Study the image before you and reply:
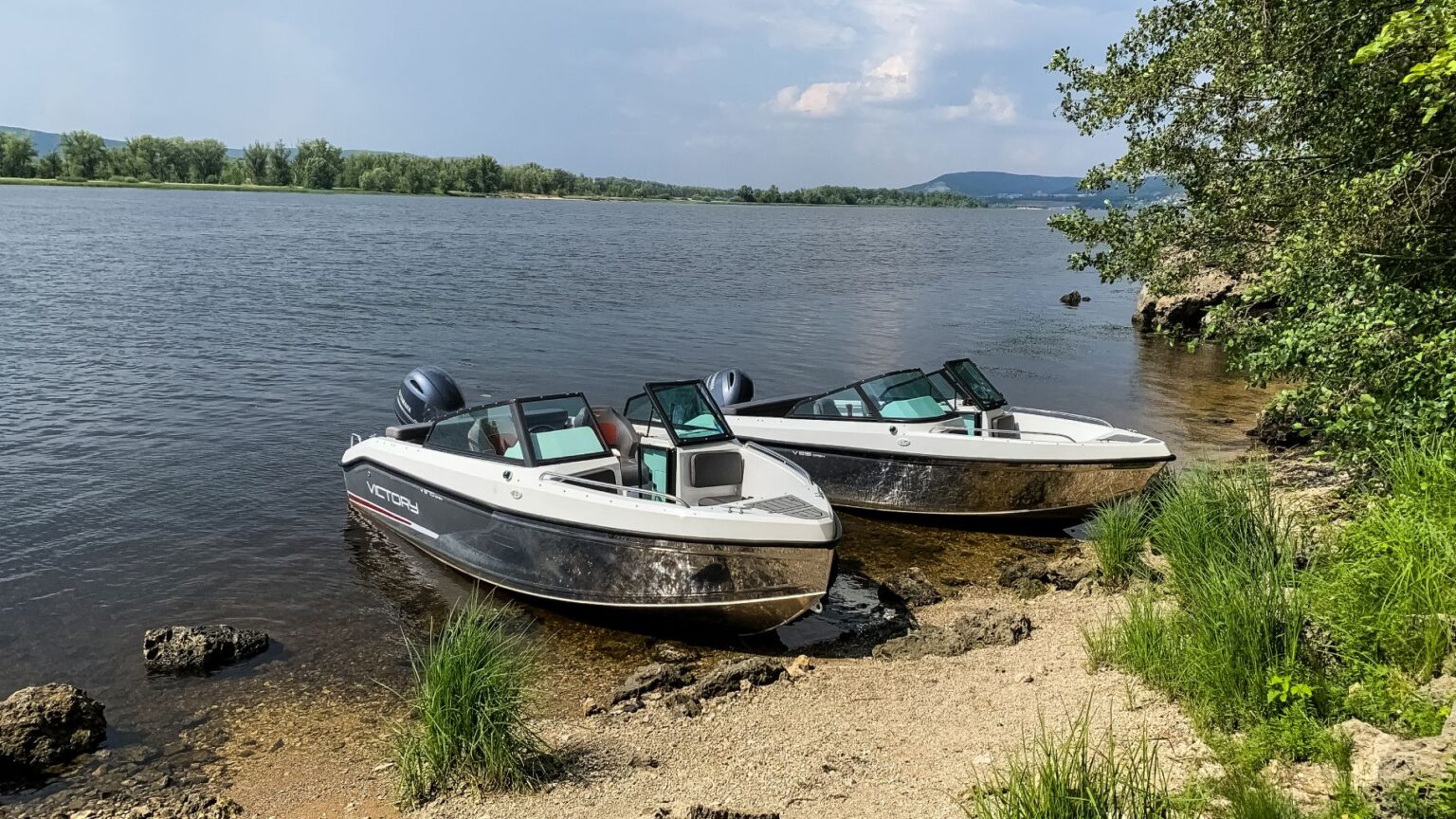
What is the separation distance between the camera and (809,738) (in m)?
7.13

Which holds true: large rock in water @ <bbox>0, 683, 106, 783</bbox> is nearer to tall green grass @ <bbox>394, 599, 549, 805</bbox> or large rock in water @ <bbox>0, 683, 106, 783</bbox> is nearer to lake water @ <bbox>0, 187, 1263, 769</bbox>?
lake water @ <bbox>0, 187, 1263, 769</bbox>

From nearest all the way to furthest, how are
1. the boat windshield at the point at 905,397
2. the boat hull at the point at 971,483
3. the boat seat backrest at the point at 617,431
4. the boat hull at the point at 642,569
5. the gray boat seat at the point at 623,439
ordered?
the boat hull at the point at 642,569, the gray boat seat at the point at 623,439, the boat seat backrest at the point at 617,431, the boat hull at the point at 971,483, the boat windshield at the point at 905,397

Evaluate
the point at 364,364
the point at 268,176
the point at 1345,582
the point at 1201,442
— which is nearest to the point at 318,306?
the point at 364,364

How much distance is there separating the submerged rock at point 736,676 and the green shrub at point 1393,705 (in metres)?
4.38

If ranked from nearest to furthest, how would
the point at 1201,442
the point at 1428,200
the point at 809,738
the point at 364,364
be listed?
the point at 809,738 → the point at 1428,200 → the point at 1201,442 → the point at 364,364

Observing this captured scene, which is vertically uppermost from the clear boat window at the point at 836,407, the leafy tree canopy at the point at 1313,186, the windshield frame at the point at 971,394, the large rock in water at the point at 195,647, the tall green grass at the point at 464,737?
the leafy tree canopy at the point at 1313,186

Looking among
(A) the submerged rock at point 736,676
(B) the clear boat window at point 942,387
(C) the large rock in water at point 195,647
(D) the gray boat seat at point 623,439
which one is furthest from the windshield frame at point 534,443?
(B) the clear boat window at point 942,387

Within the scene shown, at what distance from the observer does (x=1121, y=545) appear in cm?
1021

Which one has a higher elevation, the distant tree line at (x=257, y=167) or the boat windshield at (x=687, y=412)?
the distant tree line at (x=257, y=167)

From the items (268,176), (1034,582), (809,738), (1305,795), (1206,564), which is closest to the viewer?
(1305,795)

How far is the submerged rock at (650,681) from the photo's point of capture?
26.9 feet

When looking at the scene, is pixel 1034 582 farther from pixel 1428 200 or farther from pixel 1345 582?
pixel 1428 200

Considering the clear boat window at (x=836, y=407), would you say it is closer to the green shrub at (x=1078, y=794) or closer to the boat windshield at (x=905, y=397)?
the boat windshield at (x=905, y=397)

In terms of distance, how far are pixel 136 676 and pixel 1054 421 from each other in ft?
37.4
